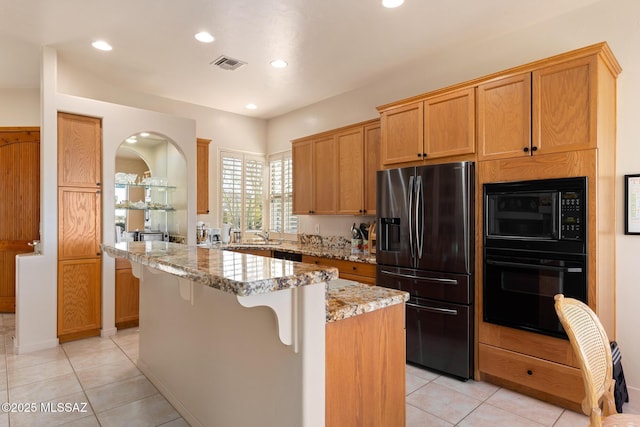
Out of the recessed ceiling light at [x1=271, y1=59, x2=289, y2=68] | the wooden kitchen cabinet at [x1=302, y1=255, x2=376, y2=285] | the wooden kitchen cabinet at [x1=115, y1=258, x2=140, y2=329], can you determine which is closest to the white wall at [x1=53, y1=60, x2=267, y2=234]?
the wooden kitchen cabinet at [x1=115, y1=258, x2=140, y2=329]

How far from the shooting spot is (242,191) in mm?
5762

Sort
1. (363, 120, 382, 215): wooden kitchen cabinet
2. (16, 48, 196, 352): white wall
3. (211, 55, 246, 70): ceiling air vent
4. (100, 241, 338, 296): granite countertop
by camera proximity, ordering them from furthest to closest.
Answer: (363, 120, 382, 215): wooden kitchen cabinet
(211, 55, 246, 70): ceiling air vent
(16, 48, 196, 352): white wall
(100, 241, 338, 296): granite countertop

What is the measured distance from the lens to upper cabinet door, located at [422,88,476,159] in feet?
9.25

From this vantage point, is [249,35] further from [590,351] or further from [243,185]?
[590,351]

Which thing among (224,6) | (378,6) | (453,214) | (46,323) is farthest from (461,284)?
(46,323)

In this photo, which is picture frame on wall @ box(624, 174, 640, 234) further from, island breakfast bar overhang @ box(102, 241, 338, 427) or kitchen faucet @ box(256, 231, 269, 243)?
kitchen faucet @ box(256, 231, 269, 243)

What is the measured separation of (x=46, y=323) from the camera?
3555mm

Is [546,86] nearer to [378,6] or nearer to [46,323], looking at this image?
[378,6]

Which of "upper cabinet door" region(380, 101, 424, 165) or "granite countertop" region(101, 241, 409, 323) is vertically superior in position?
"upper cabinet door" region(380, 101, 424, 165)

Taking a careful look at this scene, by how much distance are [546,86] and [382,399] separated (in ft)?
7.54

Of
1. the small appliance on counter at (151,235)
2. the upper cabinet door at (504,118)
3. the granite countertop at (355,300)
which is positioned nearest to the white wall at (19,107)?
the small appliance on counter at (151,235)

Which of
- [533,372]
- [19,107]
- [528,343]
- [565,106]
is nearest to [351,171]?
[565,106]

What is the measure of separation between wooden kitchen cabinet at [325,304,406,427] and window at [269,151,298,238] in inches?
153

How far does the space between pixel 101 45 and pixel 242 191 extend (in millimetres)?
2802
